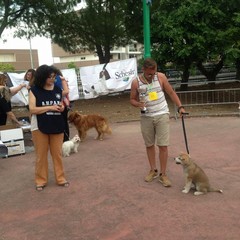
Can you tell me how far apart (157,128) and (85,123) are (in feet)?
12.0

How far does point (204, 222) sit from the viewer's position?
4266 millimetres

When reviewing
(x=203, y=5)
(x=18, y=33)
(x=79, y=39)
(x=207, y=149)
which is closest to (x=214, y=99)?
(x=203, y=5)

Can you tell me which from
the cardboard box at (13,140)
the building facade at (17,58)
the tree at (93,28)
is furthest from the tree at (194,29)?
the building facade at (17,58)

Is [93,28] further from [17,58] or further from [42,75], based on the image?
[17,58]

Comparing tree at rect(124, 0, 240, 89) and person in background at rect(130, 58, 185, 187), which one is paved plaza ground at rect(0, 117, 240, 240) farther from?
tree at rect(124, 0, 240, 89)

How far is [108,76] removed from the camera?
1355 cm

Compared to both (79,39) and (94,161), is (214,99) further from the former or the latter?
(94,161)

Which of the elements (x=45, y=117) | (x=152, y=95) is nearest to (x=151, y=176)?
(x=152, y=95)

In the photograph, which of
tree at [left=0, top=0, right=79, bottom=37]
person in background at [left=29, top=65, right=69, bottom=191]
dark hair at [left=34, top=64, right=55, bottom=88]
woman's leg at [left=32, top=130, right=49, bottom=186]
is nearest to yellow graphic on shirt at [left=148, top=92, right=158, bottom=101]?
person in background at [left=29, top=65, right=69, bottom=191]

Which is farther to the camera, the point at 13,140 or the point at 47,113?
the point at 13,140

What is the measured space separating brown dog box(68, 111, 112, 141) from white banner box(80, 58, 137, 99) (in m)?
4.65

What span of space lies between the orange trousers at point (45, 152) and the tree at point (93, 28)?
392 inches

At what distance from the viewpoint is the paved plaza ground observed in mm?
4176

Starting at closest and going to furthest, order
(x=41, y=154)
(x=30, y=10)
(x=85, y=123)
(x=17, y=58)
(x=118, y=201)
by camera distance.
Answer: (x=118, y=201) → (x=41, y=154) → (x=85, y=123) → (x=30, y=10) → (x=17, y=58)
